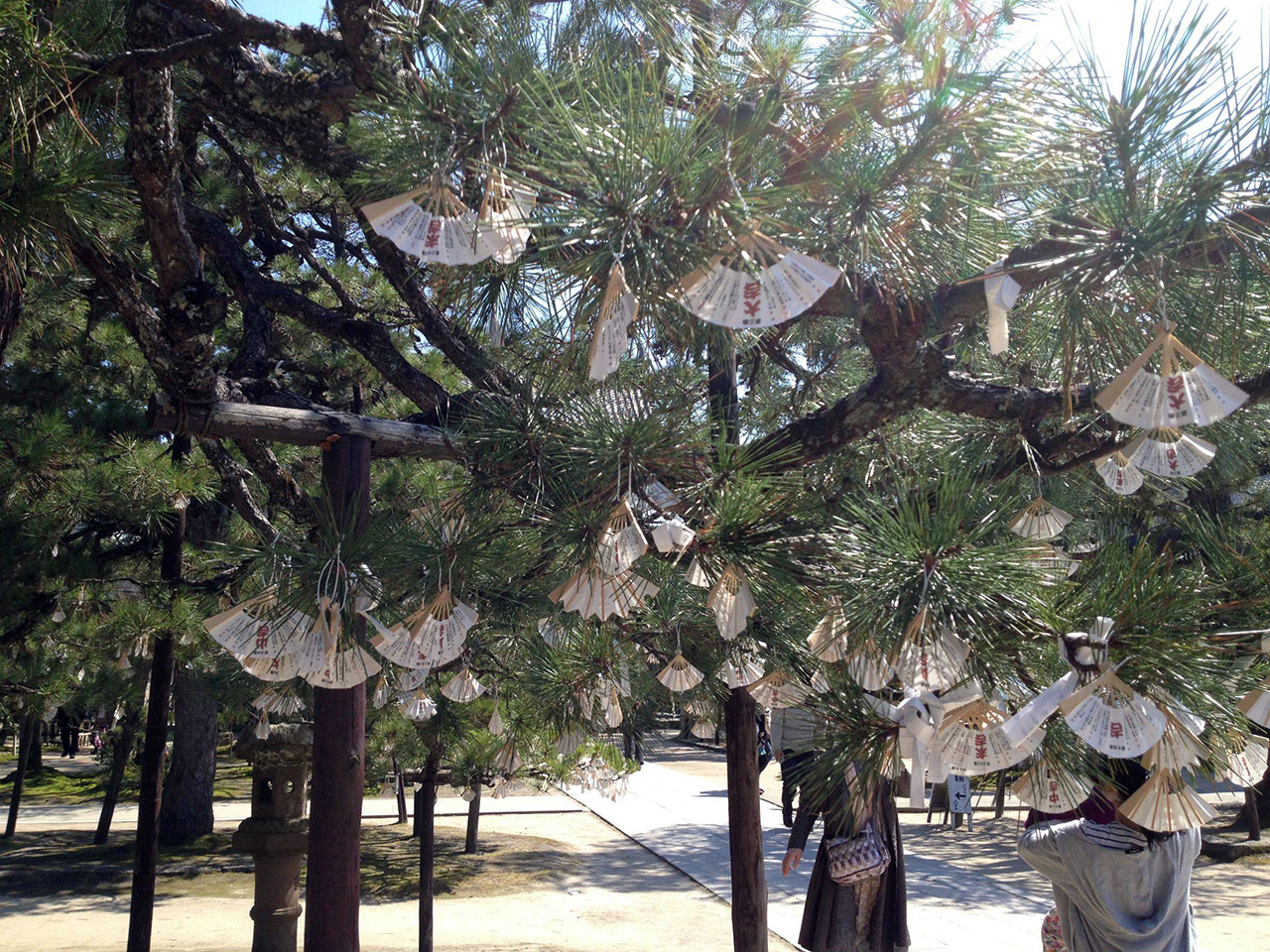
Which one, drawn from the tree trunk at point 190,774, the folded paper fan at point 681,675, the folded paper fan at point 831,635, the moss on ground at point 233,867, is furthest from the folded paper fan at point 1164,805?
the tree trunk at point 190,774

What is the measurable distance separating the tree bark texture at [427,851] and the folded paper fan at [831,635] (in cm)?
447

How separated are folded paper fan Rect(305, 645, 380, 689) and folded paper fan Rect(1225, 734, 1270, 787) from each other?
154 cm

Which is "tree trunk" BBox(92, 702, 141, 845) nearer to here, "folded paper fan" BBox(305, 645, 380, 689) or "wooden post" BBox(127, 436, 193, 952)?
"wooden post" BBox(127, 436, 193, 952)

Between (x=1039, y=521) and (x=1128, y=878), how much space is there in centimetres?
104

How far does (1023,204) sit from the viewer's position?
1.69 m

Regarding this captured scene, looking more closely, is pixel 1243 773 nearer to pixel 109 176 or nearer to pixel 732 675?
pixel 732 675

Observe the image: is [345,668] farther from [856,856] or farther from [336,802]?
[856,856]

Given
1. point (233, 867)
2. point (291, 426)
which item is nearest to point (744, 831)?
point (291, 426)

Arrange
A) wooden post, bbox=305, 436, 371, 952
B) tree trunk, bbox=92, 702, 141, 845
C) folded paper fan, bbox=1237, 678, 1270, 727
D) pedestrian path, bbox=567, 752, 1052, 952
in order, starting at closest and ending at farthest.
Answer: folded paper fan, bbox=1237, 678, 1270, 727, wooden post, bbox=305, 436, 371, 952, pedestrian path, bbox=567, 752, 1052, 952, tree trunk, bbox=92, 702, 141, 845

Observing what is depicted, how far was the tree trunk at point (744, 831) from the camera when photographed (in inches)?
131

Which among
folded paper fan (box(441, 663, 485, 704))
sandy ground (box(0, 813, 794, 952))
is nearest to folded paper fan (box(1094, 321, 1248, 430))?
folded paper fan (box(441, 663, 485, 704))

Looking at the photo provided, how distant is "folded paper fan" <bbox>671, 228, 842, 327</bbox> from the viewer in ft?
4.19

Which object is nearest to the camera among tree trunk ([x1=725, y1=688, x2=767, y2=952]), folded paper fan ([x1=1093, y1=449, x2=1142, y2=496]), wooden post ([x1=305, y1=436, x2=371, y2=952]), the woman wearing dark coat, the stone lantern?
folded paper fan ([x1=1093, y1=449, x2=1142, y2=496])

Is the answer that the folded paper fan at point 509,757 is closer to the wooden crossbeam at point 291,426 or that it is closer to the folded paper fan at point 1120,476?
the wooden crossbeam at point 291,426
